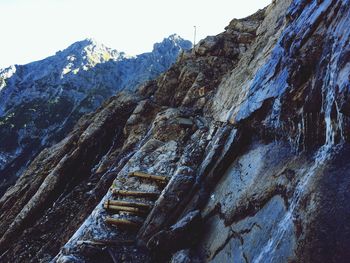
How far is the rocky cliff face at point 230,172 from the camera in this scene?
9125 millimetres

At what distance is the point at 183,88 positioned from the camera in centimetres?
3259

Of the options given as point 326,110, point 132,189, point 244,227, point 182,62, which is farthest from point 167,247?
point 182,62

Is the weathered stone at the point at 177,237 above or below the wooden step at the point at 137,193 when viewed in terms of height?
below

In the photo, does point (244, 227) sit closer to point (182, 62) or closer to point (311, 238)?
point (311, 238)

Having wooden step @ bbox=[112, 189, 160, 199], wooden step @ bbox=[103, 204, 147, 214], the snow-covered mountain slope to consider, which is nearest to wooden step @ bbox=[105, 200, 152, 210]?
wooden step @ bbox=[103, 204, 147, 214]

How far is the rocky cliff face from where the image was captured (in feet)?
29.9

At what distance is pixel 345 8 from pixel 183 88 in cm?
2208

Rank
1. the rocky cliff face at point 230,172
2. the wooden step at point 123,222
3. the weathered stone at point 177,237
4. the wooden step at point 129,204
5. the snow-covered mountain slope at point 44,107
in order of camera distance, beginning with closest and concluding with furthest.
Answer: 1. the rocky cliff face at point 230,172
2. the weathered stone at point 177,237
3. the wooden step at point 123,222
4. the wooden step at point 129,204
5. the snow-covered mountain slope at point 44,107

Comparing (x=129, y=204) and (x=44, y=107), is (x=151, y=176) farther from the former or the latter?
(x=44, y=107)

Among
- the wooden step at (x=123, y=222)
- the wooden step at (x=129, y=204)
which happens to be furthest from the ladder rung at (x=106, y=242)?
the wooden step at (x=129, y=204)

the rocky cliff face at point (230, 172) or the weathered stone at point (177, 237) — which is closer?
the rocky cliff face at point (230, 172)

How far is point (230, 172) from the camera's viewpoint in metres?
15.5

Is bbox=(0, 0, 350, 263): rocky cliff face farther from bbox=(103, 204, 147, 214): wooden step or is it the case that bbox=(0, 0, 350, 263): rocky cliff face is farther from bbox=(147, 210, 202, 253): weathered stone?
bbox=(103, 204, 147, 214): wooden step

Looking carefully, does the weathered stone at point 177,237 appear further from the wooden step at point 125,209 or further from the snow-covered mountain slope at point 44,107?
the snow-covered mountain slope at point 44,107
